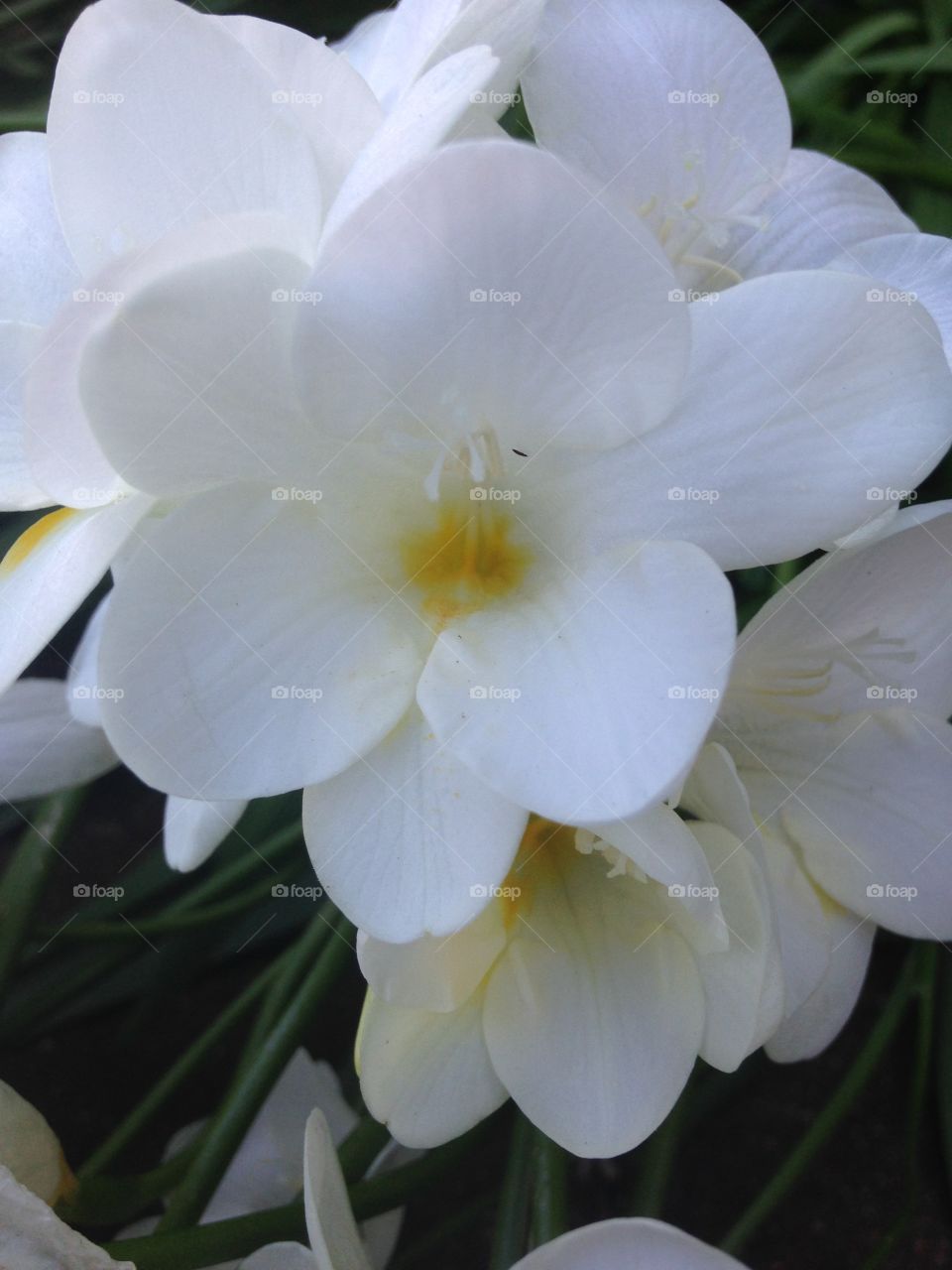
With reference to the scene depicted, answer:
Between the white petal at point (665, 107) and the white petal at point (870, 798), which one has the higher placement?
the white petal at point (665, 107)

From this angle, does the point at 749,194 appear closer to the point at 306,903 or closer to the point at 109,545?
the point at 109,545
